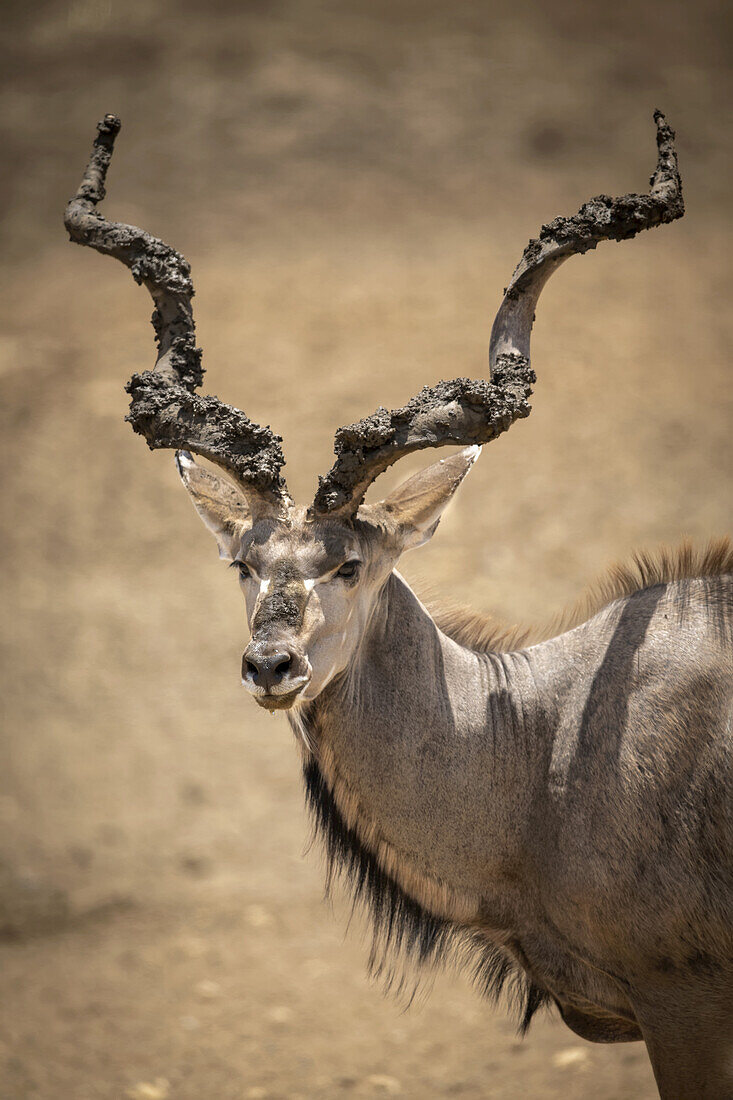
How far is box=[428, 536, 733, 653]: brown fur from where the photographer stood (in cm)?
555

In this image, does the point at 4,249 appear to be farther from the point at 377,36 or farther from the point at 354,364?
the point at 377,36

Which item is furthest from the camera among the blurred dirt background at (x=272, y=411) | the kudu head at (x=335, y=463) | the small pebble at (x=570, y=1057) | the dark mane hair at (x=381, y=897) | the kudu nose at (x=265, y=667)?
the blurred dirt background at (x=272, y=411)

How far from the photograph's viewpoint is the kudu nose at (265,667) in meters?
4.45

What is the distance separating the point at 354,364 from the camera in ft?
44.9

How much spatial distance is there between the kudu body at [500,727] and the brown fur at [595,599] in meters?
0.03

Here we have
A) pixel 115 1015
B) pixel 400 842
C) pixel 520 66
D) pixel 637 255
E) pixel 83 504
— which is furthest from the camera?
pixel 520 66

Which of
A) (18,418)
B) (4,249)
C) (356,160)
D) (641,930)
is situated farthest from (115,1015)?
(356,160)

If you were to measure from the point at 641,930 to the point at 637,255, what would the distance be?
11.6m

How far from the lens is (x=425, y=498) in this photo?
17.1 feet

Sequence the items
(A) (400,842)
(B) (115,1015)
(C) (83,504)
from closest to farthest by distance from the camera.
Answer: (A) (400,842) → (B) (115,1015) → (C) (83,504)

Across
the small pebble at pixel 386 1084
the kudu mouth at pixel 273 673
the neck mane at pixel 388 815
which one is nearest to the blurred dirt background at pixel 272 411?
the small pebble at pixel 386 1084

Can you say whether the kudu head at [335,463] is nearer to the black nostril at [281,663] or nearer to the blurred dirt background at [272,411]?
the black nostril at [281,663]

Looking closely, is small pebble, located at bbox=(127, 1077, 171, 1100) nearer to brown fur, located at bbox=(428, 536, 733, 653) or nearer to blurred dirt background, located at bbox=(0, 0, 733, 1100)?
blurred dirt background, located at bbox=(0, 0, 733, 1100)

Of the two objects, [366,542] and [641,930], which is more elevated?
[366,542]
